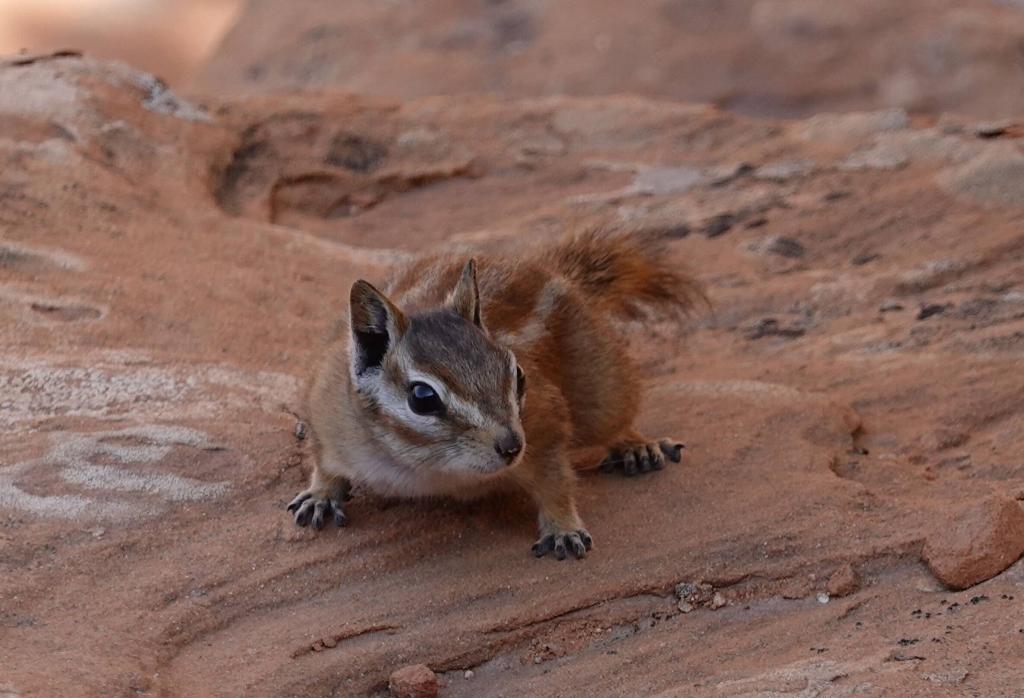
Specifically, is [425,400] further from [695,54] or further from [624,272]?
[695,54]

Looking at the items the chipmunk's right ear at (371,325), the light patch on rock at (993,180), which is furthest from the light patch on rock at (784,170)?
the chipmunk's right ear at (371,325)

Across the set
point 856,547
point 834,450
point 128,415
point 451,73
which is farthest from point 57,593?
point 451,73

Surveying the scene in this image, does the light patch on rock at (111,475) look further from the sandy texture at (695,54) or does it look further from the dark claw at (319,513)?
the sandy texture at (695,54)

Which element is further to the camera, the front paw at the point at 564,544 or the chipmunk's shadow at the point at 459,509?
the chipmunk's shadow at the point at 459,509

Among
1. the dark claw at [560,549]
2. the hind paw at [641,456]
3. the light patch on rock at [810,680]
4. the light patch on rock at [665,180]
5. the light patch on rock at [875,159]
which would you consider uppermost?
the light patch on rock at [665,180]

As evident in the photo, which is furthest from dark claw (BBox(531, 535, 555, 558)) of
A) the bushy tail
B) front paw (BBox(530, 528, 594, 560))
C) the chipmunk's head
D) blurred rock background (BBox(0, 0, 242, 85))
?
blurred rock background (BBox(0, 0, 242, 85))

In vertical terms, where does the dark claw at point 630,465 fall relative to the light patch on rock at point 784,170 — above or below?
below
